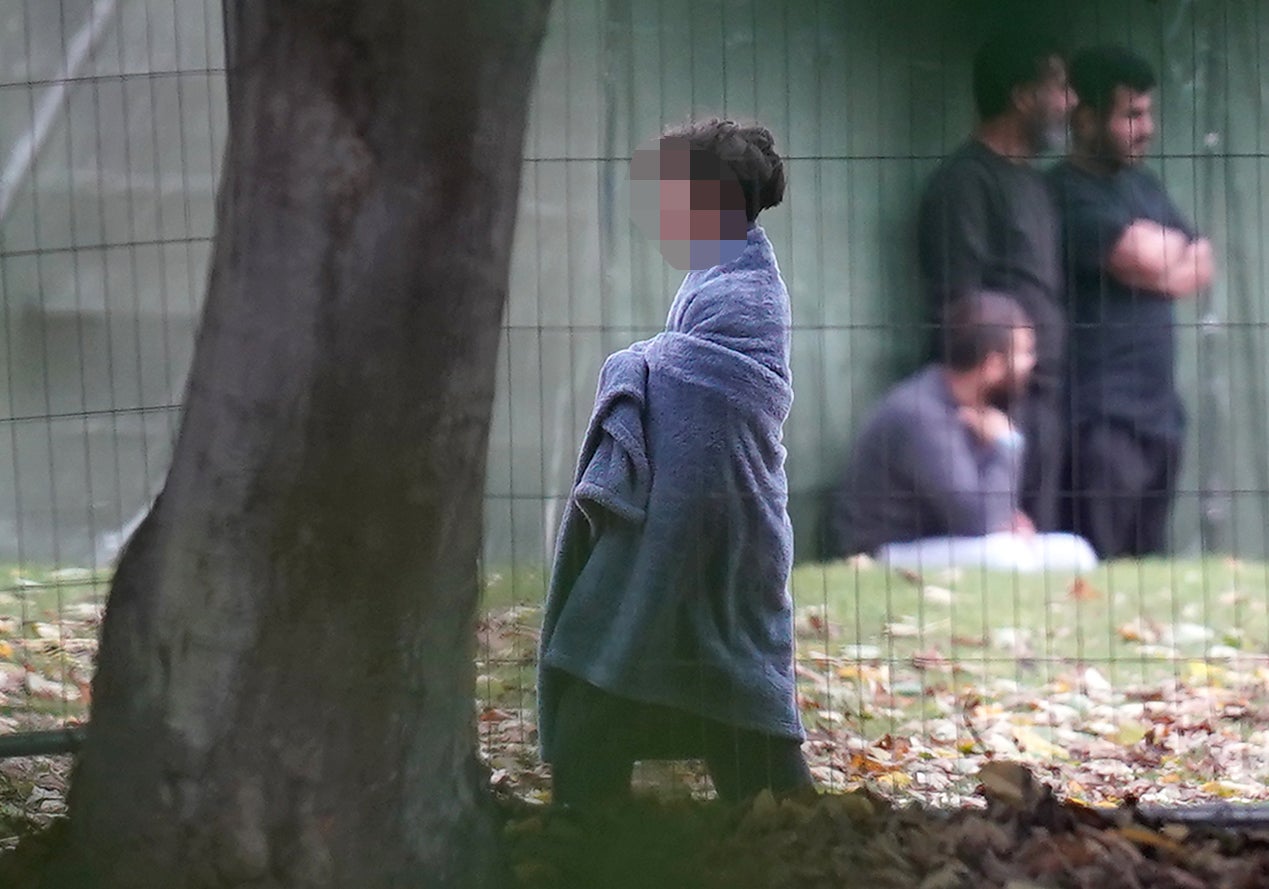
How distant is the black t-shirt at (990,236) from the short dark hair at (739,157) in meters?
0.51

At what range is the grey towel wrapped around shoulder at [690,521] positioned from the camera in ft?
11.7

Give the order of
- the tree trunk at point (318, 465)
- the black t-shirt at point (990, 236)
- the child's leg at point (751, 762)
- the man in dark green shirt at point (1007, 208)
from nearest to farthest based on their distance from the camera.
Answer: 1. the tree trunk at point (318, 465)
2. the child's leg at point (751, 762)
3. the man in dark green shirt at point (1007, 208)
4. the black t-shirt at point (990, 236)

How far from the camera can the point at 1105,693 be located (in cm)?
551

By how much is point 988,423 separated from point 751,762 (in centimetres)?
112

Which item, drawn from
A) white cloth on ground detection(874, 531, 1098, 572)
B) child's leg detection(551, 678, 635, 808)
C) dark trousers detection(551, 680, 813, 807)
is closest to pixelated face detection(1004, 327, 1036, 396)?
white cloth on ground detection(874, 531, 1098, 572)

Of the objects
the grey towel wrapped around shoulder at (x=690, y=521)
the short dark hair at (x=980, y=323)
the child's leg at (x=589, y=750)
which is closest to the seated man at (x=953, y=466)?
the short dark hair at (x=980, y=323)

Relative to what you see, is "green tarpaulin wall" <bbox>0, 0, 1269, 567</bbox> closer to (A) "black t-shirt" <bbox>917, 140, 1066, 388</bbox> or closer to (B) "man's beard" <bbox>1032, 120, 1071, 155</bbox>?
(A) "black t-shirt" <bbox>917, 140, 1066, 388</bbox>

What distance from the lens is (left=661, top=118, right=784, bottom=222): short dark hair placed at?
3650mm

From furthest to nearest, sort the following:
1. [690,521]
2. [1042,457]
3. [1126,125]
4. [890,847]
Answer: [1042,457] < [1126,125] < [690,521] < [890,847]

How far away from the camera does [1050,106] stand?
13.2 ft

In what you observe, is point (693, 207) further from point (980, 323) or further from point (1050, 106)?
point (1050, 106)

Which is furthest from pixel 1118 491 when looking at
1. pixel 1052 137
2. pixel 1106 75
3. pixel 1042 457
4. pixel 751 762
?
pixel 751 762

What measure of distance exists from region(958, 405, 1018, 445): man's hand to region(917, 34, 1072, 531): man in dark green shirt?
0.04 m

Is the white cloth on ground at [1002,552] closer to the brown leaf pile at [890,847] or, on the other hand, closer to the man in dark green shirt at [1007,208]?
the man in dark green shirt at [1007,208]
